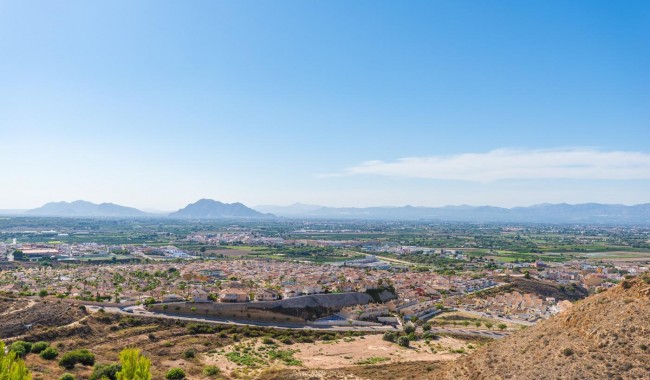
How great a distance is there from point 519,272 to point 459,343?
61040mm

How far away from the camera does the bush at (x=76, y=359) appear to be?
2888 centimetres

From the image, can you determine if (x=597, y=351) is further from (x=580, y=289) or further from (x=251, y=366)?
(x=580, y=289)

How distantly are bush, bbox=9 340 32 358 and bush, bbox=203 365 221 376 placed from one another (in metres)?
11.0

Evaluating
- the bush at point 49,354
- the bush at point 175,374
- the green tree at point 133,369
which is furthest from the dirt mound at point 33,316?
A: the green tree at point 133,369

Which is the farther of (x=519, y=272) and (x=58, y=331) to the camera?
(x=519, y=272)

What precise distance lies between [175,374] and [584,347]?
2156 centimetres

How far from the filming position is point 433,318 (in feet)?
183

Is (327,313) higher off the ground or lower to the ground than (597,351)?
lower

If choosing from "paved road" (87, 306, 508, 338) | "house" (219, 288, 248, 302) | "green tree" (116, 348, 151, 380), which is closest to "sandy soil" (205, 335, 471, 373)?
"paved road" (87, 306, 508, 338)

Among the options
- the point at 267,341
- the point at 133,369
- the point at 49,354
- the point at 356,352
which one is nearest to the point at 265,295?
the point at 267,341

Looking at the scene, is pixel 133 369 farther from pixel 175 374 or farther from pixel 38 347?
pixel 38 347

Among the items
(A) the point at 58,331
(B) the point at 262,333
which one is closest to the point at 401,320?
(B) the point at 262,333

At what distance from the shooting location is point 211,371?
1195 inches

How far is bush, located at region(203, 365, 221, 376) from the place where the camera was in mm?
30109
